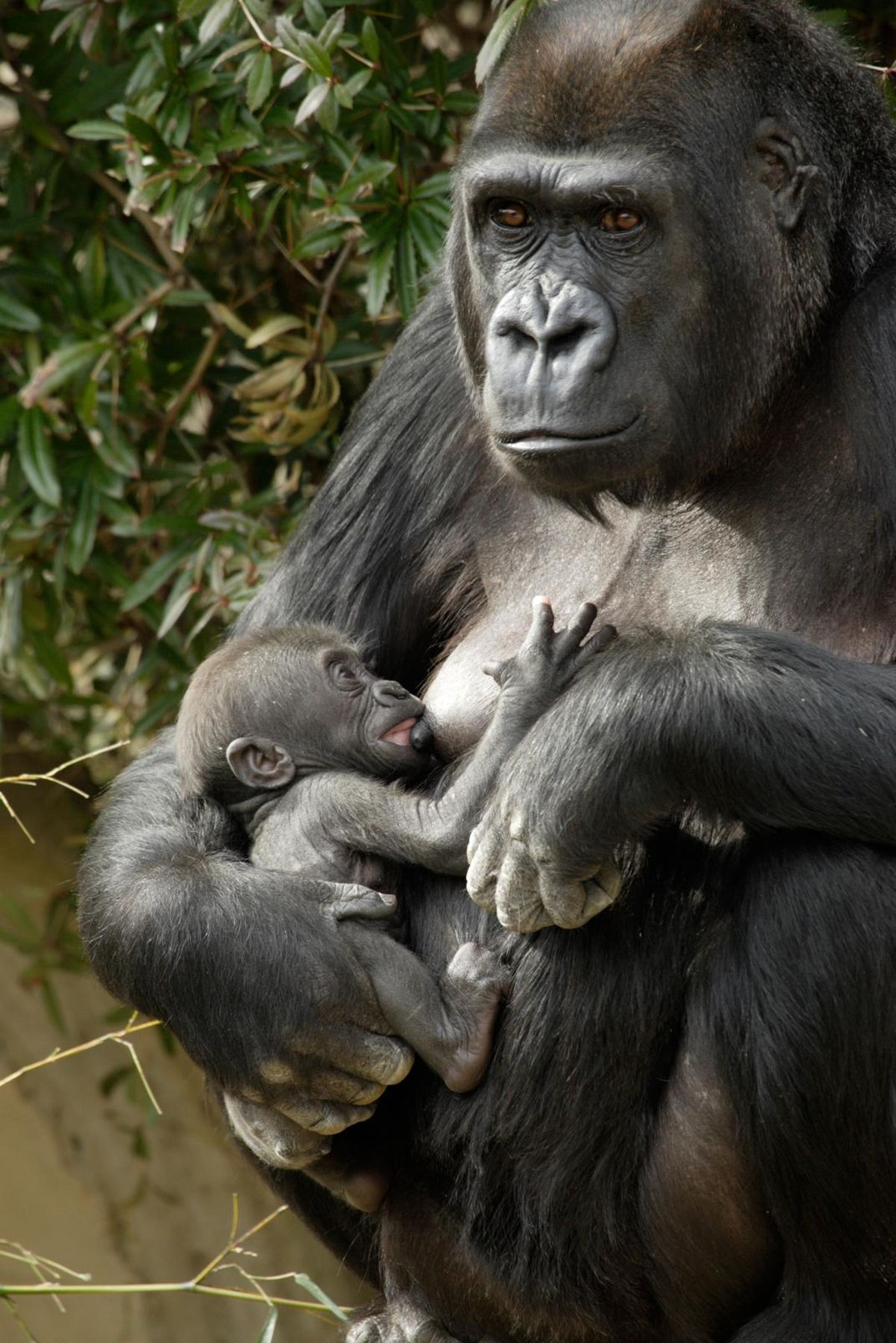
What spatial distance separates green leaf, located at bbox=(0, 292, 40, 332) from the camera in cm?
479

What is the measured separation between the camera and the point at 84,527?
15.9ft

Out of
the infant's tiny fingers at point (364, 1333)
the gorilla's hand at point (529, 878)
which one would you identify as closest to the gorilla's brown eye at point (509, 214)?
the gorilla's hand at point (529, 878)

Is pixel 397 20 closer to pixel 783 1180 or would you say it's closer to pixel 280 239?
pixel 280 239

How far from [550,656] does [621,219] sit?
71 centimetres

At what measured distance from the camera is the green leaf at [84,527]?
15.8 ft

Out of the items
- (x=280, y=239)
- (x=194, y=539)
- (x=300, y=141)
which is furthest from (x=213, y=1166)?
(x=300, y=141)

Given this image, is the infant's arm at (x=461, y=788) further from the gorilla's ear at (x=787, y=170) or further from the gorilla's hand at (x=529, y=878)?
the gorilla's ear at (x=787, y=170)

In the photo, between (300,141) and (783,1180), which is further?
(300,141)

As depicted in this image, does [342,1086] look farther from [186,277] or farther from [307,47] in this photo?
[186,277]

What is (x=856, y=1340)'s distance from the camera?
111 inches

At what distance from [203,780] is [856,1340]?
1.49 m

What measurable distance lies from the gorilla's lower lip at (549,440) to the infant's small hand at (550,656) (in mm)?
259

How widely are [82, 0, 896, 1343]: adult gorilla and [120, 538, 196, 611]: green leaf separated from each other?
154 centimetres

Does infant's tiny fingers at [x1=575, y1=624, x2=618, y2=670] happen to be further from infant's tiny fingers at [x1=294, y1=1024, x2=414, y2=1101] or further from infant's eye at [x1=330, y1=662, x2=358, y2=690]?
infant's tiny fingers at [x1=294, y1=1024, x2=414, y2=1101]
